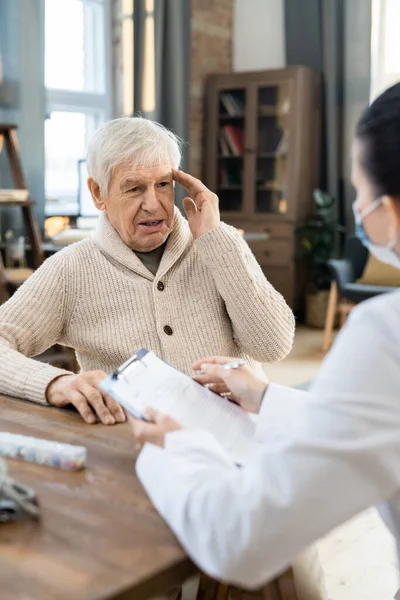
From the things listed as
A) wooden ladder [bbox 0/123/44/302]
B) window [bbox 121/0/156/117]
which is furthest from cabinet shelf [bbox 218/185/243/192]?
wooden ladder [bbox 0/123/44/302]

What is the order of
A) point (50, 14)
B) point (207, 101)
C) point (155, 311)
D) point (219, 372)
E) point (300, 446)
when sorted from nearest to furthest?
point (300, 446), point (219, 372), point (155, 311), point (50, 14), point (207, 101)

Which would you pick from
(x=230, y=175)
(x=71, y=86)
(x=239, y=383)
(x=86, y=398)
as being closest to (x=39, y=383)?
(x=86, y=398)

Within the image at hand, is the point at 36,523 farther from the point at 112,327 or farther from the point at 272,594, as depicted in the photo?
the point at 112,327

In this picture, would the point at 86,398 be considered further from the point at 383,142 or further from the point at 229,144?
the point at 229,144

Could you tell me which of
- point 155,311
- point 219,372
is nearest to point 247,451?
point 219,372

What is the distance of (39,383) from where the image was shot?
1.52m

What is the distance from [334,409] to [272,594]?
1.78 ft

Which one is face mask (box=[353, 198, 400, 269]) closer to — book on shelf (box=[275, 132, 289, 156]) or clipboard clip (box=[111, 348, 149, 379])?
clipboard clip (box=[111, 348, 149, 379])

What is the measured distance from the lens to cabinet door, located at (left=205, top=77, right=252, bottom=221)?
20.6 feet

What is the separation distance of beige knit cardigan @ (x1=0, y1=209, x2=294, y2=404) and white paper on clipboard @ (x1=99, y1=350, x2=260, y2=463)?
1.72ft

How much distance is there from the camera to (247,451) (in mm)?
1146

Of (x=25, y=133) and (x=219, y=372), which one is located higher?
(x=25, y=133)

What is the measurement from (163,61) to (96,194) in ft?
14.0

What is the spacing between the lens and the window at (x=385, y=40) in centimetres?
596
